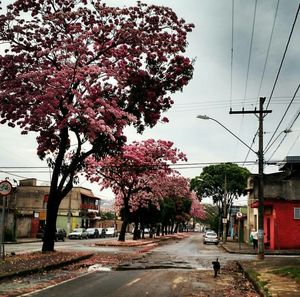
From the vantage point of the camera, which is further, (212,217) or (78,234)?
(212,217)

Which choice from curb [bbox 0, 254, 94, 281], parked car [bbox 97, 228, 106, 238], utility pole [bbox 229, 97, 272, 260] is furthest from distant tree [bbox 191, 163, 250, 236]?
curb [bbox 0, 254, 94, 281]

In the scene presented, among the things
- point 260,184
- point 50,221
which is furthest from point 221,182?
point 50,221

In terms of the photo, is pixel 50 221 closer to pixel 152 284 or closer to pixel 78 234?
pixel 152 284

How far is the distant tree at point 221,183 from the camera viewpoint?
Result: 69.2m

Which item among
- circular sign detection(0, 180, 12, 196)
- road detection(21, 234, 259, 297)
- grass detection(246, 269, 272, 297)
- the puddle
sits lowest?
the puddle

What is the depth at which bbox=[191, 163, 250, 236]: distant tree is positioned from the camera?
6925cm

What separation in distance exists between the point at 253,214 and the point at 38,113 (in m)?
34.4

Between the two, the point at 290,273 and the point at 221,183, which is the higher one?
the point at 221,183

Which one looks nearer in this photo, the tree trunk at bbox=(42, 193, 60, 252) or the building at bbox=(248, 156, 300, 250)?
the tree trunk at bbox=(42, 193, 60, 252)

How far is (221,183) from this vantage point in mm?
70250

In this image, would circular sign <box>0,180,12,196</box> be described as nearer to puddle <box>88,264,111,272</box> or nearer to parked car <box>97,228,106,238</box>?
puddle <box>88,264,111,272</box>

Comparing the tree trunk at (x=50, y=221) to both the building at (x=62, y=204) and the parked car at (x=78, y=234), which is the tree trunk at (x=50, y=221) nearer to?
the parked car at (x=78, y=234)

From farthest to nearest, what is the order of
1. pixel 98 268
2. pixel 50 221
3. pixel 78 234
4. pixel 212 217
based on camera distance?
pixel 212 217
pixel 78 234
pixel 50 221
pixel 98 268

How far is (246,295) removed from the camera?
1201cm
